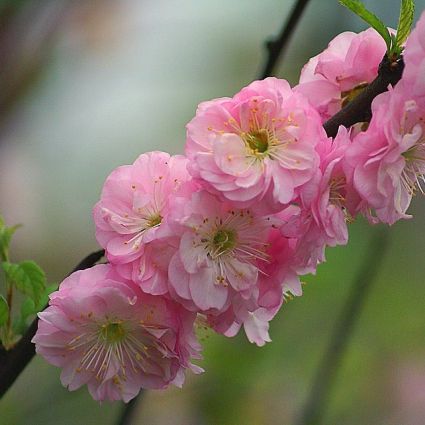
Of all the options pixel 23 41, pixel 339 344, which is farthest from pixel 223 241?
pixel 23 41

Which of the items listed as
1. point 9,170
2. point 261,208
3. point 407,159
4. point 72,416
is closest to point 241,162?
point 261,208

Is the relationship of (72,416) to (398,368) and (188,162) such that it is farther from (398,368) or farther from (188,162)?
(188,162)

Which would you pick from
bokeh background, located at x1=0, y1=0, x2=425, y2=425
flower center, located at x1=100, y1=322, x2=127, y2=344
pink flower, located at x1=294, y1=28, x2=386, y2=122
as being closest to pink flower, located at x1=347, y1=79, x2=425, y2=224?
pink flower, located at x1=294, y1=28, x2=386, y2=122

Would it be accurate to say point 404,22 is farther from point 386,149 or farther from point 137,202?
point 137,202

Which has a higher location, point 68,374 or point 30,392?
point 68,374

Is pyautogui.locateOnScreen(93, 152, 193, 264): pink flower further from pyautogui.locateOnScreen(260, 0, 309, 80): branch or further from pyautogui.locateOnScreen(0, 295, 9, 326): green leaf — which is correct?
pyautogui.locateOnScreen(260, 0, 309, 80): branch

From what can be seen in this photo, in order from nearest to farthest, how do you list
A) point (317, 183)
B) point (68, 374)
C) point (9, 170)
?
point (317, 183) → point (68, 374) → point (9, 170)

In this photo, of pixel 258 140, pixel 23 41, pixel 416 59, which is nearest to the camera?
pixel 416 59
